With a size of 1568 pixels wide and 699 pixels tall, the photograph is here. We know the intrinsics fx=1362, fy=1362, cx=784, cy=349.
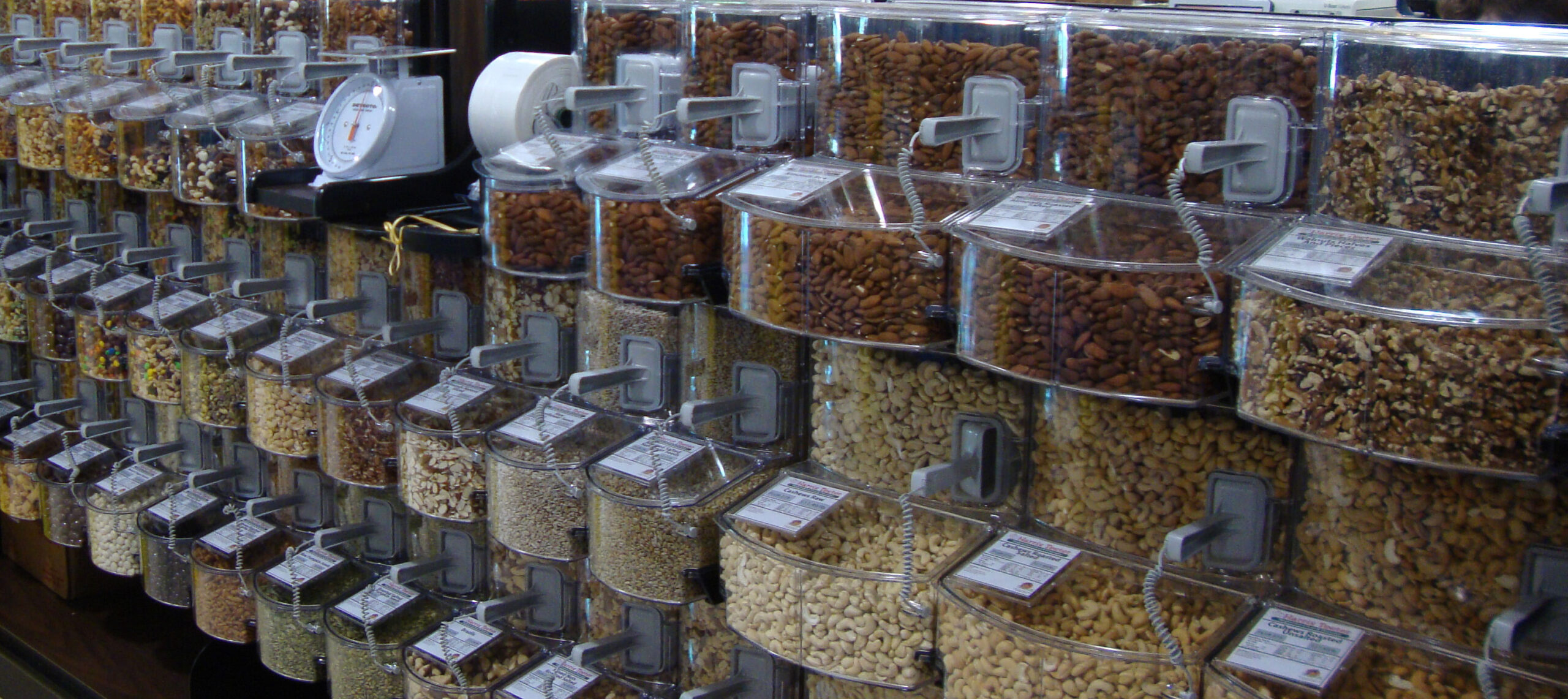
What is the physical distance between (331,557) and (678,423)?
1009mm

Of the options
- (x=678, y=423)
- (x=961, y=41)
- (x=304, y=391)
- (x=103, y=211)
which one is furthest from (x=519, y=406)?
(x=103, y=211)

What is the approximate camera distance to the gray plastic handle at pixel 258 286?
2430 mm

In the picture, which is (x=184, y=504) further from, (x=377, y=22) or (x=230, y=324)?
(x=377, y=22)

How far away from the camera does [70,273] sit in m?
3.11

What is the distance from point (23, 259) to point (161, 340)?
70 centimetres

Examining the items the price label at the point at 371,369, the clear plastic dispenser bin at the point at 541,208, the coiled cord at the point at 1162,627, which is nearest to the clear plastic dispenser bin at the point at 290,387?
the price label at the point at 371,369

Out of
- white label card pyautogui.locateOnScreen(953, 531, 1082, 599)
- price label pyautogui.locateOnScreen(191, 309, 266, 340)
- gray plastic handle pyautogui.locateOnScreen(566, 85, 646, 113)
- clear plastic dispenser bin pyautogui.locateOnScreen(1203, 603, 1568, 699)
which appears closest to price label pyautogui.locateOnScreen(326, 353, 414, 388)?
price label pyautogui.locateOnScreen(191, 309, 266, 340)

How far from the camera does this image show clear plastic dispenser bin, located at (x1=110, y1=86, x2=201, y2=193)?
8.86ft

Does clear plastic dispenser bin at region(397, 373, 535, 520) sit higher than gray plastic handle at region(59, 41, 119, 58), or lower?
lower

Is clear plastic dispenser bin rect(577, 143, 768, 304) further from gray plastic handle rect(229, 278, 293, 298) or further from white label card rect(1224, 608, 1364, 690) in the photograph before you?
gray plastic handle rect(229, 278, 293, 298)

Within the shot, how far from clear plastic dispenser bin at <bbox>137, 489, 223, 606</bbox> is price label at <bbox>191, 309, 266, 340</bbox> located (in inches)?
15.6

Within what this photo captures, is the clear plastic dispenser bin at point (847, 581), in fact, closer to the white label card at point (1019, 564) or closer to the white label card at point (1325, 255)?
the white label card at point (1019, 564)

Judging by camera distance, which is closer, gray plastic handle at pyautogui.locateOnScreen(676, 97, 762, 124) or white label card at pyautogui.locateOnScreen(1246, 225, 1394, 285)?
white label card at pyautogui.locateOnScreen(1246, 225, 1394, 285)

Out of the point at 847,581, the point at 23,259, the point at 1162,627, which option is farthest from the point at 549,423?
the point at 23,259
